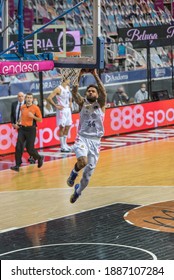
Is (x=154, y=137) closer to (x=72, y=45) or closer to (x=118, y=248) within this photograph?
(x=72, y=45)

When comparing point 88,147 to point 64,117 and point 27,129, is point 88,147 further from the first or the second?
point 64,117

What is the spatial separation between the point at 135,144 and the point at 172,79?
5.65 m

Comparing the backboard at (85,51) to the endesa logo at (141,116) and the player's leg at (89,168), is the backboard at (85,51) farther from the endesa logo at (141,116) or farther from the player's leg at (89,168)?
the endesa logo at (141,116)

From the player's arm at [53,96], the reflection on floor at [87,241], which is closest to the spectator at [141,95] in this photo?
the player's arm at [53,96]

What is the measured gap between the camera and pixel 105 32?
3494 centimetres

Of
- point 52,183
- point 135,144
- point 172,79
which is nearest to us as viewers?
point 52,183

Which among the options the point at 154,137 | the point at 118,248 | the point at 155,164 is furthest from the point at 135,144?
the point at 118,248

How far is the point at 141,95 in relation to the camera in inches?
1136

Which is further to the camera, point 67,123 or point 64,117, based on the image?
point 67,123

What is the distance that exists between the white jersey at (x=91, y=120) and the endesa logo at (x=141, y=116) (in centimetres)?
1174

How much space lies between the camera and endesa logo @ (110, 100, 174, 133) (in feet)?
90.5

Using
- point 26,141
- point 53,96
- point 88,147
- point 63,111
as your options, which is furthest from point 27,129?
point 88,147

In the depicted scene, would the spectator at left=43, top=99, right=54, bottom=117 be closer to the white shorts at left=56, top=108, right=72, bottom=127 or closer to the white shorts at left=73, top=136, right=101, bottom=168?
the white shorts at left=56, top=108, right=72, bottom=127

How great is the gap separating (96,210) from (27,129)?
18.2 feet
